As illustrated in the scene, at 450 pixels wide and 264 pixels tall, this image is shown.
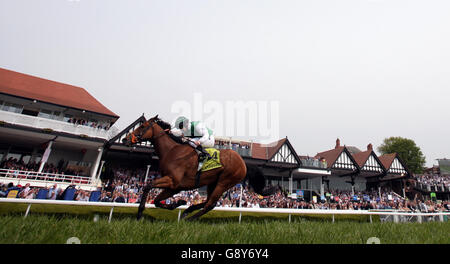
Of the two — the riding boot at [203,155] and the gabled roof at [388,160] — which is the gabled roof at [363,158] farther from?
the riding boot at [203,155]

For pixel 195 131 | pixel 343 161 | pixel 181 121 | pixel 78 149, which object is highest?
pixel 343 161

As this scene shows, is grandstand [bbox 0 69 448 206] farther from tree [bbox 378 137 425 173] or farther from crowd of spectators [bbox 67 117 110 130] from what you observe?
tree [bbox 378 137 425 173]

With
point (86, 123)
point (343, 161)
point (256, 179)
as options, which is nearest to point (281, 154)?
point (343, 161)

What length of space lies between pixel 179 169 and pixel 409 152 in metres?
58.0

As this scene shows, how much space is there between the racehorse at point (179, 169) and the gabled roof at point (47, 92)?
1923cm

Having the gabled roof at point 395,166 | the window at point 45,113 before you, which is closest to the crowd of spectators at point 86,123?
the window at point 45,113

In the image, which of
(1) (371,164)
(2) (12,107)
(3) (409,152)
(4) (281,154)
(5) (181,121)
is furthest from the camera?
(3) (409,152)

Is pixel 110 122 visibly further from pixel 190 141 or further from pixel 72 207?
pixel 190 141

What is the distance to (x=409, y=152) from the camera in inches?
1850

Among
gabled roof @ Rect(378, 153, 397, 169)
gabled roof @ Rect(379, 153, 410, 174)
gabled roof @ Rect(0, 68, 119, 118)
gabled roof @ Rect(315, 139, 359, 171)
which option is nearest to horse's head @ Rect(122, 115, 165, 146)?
gabled roof @ Rect(0, 68, 119, 118)

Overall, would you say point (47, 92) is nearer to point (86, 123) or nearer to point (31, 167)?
point (86, 123)

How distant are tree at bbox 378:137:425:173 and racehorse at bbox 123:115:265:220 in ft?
178
